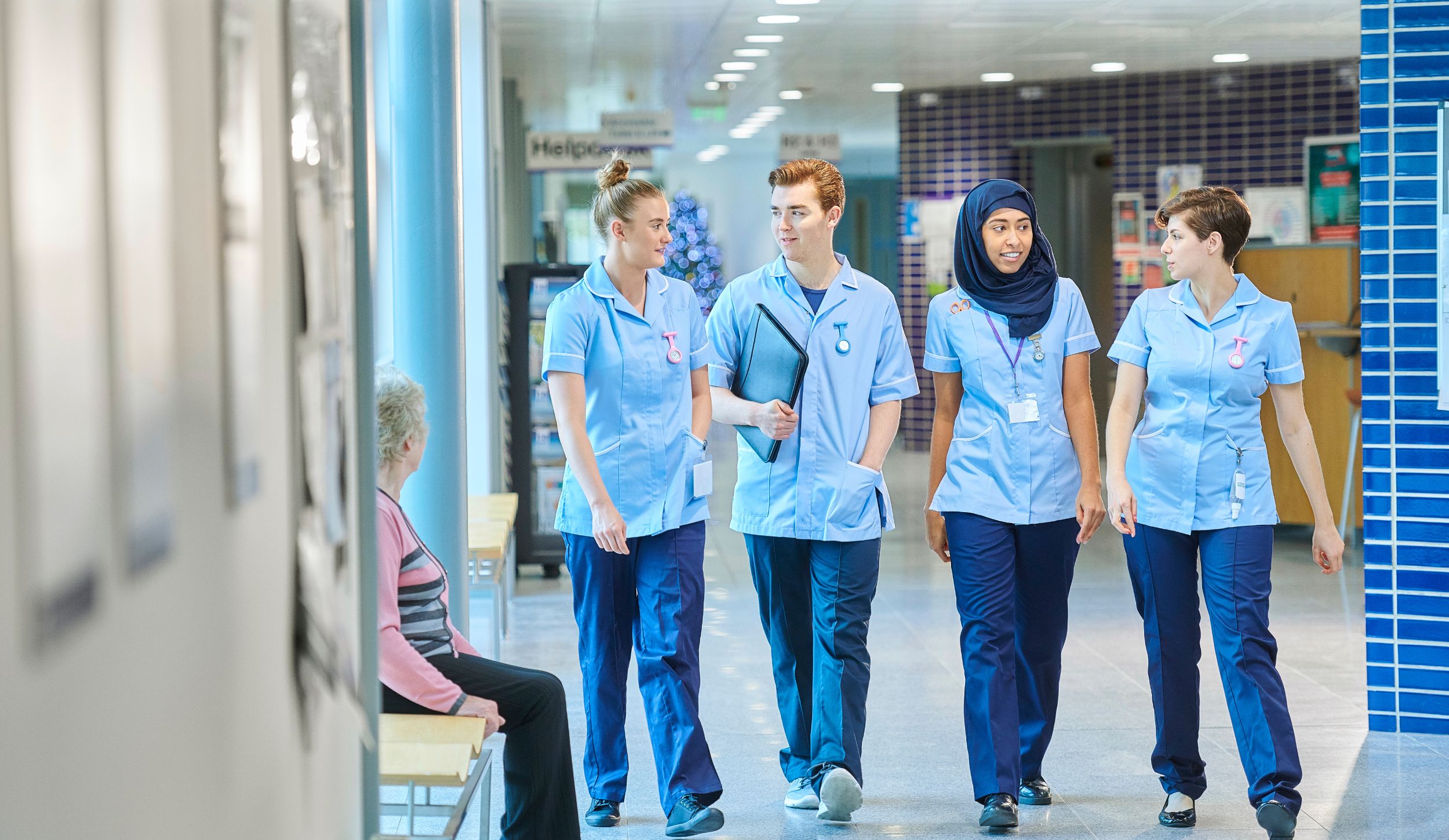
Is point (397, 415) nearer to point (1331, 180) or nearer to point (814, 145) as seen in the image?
point (1331, 180)

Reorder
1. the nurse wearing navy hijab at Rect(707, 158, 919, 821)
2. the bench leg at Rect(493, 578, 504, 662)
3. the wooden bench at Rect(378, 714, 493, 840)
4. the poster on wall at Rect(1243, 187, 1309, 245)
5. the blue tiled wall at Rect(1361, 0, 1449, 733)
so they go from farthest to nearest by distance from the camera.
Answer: the poster on wall at Rect(1243, 187, 1309, 245), the bench leg at Rect(493, 578, 504, 662), the blue tiled wall at Rect(1361, 0, 1449, 733), the nurse wearing navy hijab at Rect(707, 158, 919, 821), the wooden bench at Rect(378, 714, 493, 840)

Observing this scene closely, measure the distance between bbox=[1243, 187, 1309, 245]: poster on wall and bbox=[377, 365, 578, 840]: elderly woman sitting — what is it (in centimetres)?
1063

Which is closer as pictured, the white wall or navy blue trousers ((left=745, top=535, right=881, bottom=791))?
the white wall

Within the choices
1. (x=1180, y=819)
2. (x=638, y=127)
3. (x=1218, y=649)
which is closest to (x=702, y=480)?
(x=1218, y=649)

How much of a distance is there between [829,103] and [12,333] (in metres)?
15.2

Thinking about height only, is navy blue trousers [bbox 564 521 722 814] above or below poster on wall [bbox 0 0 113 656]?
below

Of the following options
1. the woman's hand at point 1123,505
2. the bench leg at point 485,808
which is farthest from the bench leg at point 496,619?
the woman's hand at point 1123,505

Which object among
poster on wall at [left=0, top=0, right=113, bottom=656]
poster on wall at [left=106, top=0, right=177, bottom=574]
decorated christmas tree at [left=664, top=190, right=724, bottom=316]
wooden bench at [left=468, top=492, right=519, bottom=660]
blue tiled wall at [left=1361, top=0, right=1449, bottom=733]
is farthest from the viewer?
decorated christmas tree at [left=664, top=190, right=724, bottom=316]

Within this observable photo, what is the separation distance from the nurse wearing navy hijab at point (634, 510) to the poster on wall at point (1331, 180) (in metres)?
9.76

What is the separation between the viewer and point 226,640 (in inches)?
47.4

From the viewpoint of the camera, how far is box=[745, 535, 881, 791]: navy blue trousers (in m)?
3.58

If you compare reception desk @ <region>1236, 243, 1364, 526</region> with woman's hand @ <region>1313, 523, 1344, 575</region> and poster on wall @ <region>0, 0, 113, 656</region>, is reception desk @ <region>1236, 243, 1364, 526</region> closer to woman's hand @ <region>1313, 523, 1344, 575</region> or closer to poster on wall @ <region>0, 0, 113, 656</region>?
woman's hand @ <region>1313, 523, 1344, 575</region>

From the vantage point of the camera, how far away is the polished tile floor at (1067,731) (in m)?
3.62

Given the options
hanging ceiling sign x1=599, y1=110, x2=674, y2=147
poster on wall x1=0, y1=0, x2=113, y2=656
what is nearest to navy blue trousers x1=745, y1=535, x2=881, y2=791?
poster on wall x1=0, y1=0, x2=113, y2=656
